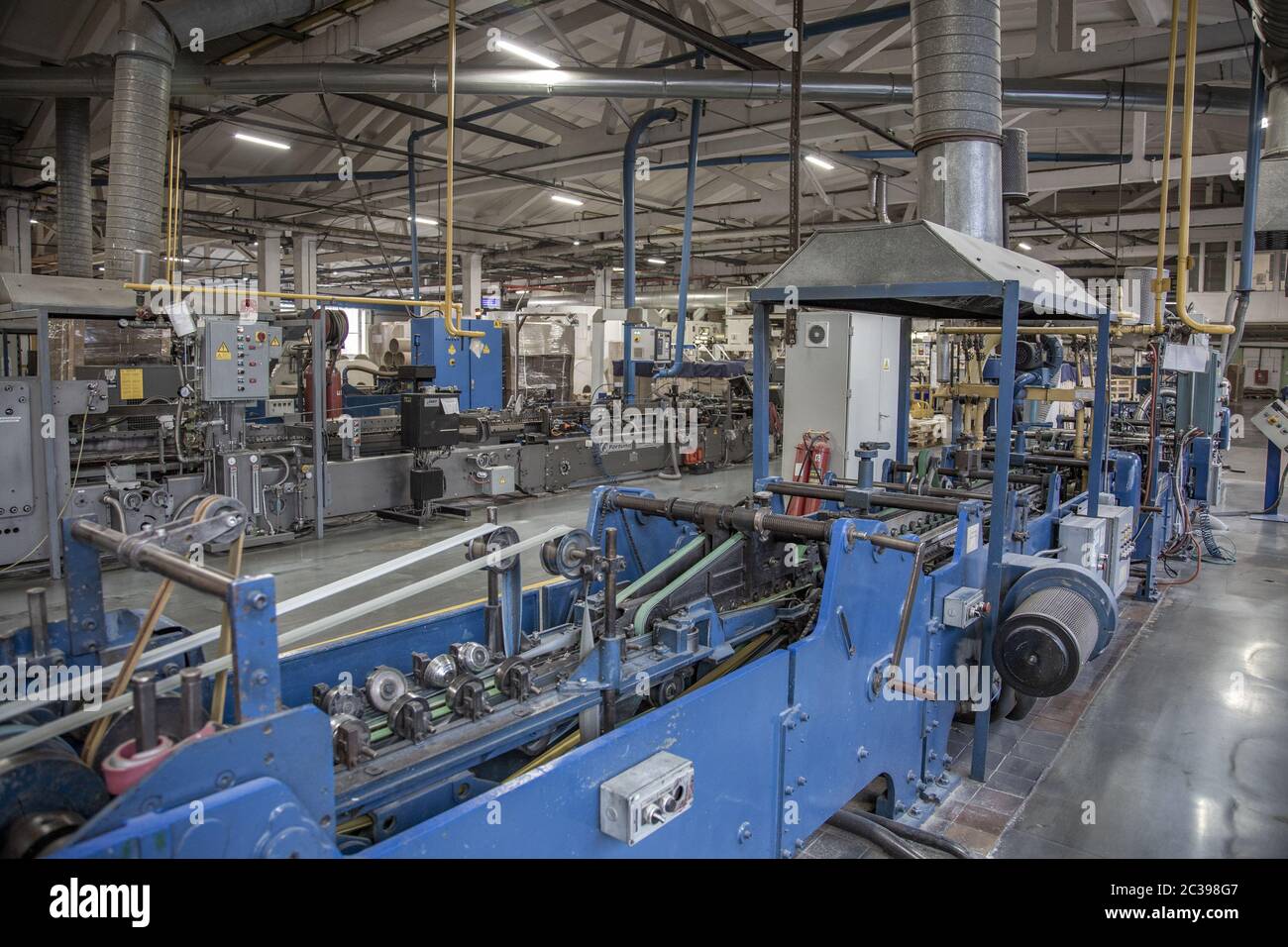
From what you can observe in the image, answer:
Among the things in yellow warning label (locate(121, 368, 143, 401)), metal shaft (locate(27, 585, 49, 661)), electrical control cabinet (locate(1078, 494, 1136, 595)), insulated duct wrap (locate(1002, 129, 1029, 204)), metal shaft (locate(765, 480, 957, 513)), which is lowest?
electrical control cabinet (locate(1078, 494, 1136, 595))

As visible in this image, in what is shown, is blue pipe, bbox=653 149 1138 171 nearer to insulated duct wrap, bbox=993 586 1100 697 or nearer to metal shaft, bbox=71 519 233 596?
insulated duct wrap, bbox=993 586 1100 697

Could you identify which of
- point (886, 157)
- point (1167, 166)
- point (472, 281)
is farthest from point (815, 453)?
point (472, 281)

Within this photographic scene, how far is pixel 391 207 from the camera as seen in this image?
1431 cm

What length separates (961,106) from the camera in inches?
139

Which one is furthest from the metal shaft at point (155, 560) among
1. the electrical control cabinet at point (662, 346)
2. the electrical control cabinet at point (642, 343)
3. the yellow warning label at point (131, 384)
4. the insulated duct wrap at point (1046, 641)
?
the electrical control cabinet at point (662, 346)

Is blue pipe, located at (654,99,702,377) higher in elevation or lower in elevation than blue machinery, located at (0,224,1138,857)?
Answer: higher

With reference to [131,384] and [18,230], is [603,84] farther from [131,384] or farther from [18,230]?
[18,230]

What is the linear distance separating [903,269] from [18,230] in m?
13.0

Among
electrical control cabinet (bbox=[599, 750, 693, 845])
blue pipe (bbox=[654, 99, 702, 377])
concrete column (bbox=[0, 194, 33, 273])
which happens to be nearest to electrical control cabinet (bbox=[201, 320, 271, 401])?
blue pipe (bbox=[654, 99, 702, 377])

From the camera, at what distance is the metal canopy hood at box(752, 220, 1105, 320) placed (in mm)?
2951

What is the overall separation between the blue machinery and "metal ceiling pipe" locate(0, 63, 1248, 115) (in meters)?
3.87

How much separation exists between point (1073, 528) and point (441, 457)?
5.60 metres

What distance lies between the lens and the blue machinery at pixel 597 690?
1.32 meters
